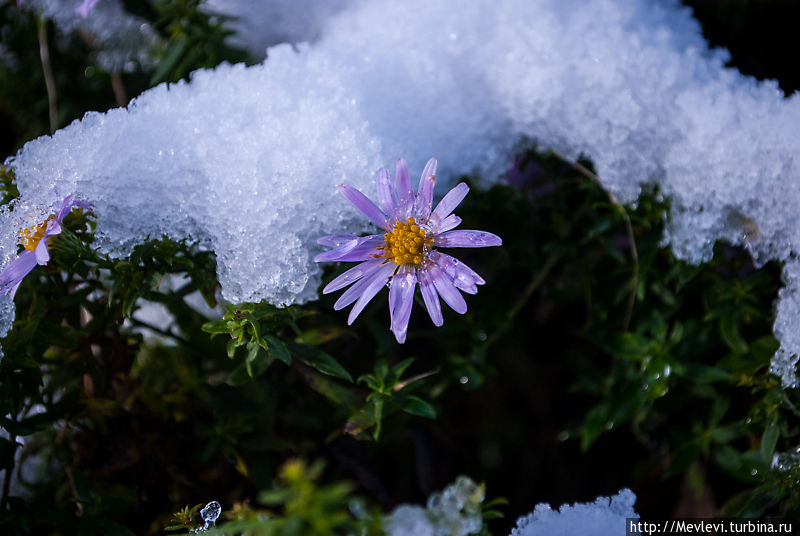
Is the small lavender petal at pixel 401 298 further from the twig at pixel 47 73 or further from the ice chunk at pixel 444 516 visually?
the twig at pixel 47 73

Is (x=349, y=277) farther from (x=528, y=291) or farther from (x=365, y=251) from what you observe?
(x=528, y=291)

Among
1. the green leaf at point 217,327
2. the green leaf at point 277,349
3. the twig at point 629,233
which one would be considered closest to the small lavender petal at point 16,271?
the green leaf at point 217,327

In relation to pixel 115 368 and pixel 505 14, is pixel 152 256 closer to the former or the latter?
pixel 115 368

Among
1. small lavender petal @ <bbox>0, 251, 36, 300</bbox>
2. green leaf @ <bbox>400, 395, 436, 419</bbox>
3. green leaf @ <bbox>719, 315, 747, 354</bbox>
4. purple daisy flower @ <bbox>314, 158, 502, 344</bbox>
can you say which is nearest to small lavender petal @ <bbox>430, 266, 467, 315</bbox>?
purple daisy flower @ <bbox>314, 158, 502, 344</bbox>

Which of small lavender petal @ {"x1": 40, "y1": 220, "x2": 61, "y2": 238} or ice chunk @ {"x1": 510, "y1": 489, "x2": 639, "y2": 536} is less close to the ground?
small lavender petal @ {"x1": 40, "y1": 220, "x2": 61, "y2": 238}

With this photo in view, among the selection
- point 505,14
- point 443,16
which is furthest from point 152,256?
point 505,14

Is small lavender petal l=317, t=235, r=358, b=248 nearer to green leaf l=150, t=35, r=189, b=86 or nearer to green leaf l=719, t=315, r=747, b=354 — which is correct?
green leaf l=150, t=35, r=189, b=86
